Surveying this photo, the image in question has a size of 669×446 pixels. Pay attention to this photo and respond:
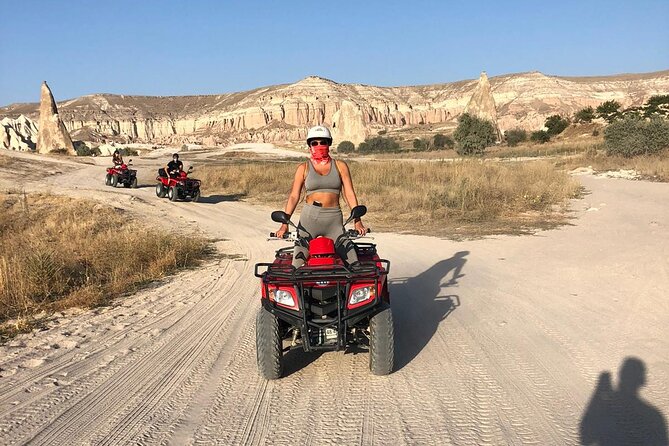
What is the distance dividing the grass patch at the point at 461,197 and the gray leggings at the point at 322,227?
847 cm

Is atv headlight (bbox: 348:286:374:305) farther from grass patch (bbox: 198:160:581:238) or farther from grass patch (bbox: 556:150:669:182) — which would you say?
grass patch (bbox: 556:150:669:182)

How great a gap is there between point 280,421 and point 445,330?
280 cm

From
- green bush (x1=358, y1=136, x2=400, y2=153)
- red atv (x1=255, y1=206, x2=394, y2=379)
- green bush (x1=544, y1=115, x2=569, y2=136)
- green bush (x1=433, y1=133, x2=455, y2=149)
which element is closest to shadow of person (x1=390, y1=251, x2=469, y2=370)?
red atv (x1=255, y1=206, x2=394, y2=379)

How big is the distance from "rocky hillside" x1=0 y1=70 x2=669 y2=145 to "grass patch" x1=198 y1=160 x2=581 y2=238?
8975 cm

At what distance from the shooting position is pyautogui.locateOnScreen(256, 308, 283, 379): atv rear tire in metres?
4.72

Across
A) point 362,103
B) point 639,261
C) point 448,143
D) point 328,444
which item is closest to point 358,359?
point 328,444

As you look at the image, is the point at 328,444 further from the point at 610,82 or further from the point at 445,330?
the point at 610,82

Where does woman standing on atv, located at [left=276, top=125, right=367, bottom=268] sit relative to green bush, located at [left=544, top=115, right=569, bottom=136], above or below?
below

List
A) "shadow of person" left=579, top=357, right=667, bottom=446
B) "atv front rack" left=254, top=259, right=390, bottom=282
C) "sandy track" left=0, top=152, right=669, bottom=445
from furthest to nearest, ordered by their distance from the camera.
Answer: "atv front rack" left=254, top=259, right=390, bottom=282 < "sandy track" left=0, top=152, right=669, bottom=445 < "shadow of person" left=579, top=357, right=667, bottom=446

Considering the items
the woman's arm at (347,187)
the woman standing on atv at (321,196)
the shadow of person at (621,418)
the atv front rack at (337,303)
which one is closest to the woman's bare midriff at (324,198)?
the woman standing on atv at (321,196)

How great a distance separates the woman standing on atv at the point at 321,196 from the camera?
5.38 meters

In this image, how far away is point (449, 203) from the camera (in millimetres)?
17266

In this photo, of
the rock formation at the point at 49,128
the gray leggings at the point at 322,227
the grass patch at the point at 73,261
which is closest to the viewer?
the gray leggings at the point at 322,227

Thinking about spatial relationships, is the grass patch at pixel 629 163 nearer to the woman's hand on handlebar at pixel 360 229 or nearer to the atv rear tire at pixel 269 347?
the woman's hand on handlebar at pixel 360 229
